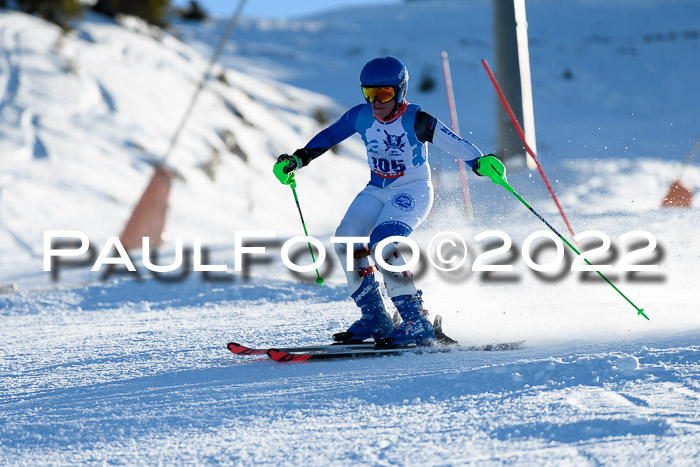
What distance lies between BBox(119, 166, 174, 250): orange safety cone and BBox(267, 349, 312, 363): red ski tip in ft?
19.1

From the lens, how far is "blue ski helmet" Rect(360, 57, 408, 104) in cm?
407

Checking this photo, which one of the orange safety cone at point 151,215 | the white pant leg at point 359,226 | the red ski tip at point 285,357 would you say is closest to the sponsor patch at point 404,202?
the white pant leg at point 359,226

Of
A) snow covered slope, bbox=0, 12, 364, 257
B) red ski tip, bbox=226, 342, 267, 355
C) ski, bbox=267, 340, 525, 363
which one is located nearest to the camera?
ski, bbox=267, 340, 525, 363

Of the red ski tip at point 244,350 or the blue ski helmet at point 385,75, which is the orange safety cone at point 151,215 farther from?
the blue ski helmet at point 385,75

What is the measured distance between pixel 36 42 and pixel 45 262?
7.34 metres

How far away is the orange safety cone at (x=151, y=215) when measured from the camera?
9.49 m

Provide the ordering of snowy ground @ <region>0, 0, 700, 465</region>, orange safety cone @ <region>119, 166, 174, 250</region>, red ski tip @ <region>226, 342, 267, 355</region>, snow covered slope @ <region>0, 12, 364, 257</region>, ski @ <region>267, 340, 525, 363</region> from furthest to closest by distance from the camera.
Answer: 1. snow covered slope @ <region>0, 12, 364, 257</region>
2. orange safety cone @ <region>119, 166, 174, 250</region>
3. red ski tip @ <region>226, 342, 267, 355</region>
4. ski @ <region>267, 340, 525, 363</region>
5. snowy ground @ <region>0, 0, 700, 465</region>

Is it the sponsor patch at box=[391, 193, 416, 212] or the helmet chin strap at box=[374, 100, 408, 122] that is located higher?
the helmet chin strap at box=[374, 100, 408, 122]

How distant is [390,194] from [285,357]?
1.02 m

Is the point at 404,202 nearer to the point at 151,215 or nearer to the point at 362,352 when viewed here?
the point at 362,352

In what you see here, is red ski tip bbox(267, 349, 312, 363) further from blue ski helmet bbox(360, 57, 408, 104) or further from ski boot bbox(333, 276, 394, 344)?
blue ski helmet bbox(360, 57, 408, 104)

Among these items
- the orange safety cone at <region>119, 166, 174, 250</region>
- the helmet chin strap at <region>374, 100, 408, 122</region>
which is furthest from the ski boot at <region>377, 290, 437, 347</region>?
the orange safety cone at <region>119, 166, 174, 250</region>

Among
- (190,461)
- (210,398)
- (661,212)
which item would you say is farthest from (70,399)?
(661,212)

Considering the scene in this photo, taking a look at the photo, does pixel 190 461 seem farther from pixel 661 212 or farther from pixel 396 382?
pixel 661 212
